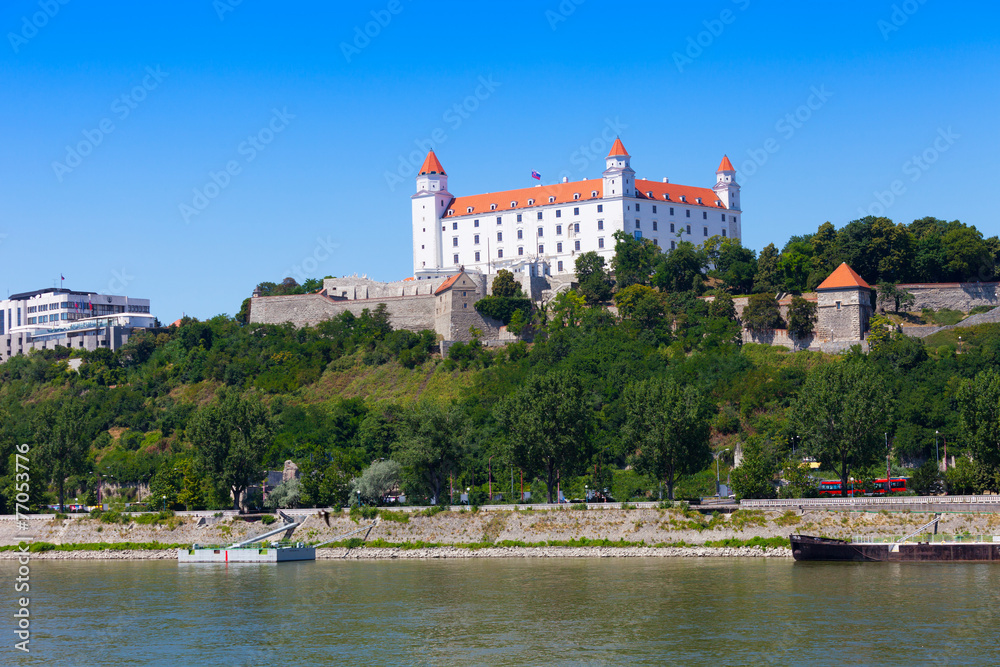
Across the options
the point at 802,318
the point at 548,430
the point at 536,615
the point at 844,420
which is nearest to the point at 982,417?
the point at 844,420

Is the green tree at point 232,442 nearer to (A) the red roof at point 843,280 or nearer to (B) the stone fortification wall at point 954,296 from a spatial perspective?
(A) the red roof at point 843,280

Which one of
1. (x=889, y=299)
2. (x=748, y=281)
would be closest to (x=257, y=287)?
(x=748, y=281)

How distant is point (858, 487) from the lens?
50.3 m

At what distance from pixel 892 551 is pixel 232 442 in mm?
31208

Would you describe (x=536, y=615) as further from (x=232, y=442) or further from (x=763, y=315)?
(x=763, y=315)

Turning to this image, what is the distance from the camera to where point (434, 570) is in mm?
44375

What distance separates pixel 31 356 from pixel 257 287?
21121 millimetres

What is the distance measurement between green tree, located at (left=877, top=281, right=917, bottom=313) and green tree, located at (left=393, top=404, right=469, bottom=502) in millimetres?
35721

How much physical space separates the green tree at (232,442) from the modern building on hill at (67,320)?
165 ft

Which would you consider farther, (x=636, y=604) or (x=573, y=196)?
(x=573, y=196)

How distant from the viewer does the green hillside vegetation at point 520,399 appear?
5325cm

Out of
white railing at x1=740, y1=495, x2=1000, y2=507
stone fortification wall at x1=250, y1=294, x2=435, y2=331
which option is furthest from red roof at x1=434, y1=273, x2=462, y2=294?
white railing at x1=740, y1=495, x2=1000, y2=507

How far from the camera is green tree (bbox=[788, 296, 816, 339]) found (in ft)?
251

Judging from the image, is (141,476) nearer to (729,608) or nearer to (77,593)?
(77,593)
